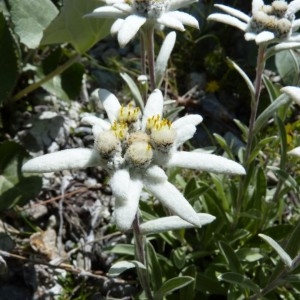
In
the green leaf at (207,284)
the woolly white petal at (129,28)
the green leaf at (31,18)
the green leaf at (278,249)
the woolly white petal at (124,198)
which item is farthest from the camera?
the green leaf at (31,18)

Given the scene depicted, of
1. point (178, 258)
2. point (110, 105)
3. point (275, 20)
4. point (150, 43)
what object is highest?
point (275, 20)

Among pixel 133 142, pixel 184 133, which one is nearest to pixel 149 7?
pixel 184 133

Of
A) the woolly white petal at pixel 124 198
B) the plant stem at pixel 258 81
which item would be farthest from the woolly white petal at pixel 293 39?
the woolly white petal at pixel 124 198

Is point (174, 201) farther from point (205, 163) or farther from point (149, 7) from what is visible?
point (149, 7)

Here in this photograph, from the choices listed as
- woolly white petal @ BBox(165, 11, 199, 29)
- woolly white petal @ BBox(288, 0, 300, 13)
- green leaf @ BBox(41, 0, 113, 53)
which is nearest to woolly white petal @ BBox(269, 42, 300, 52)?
woolly white petal @ BBox(288, 0, 300, 13)

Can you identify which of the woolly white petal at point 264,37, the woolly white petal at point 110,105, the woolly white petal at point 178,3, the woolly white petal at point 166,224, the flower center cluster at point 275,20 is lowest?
the woolly white petal at point 166,224

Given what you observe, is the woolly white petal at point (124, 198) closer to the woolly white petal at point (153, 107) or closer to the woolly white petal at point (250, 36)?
the woolly white petal at point (153, 107)

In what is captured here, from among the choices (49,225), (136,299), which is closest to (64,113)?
(49,225)
